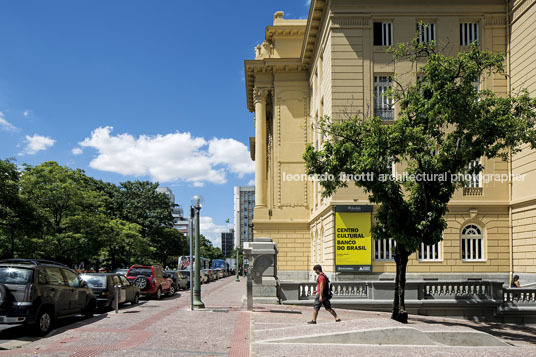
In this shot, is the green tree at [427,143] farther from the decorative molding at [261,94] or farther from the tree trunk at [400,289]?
the decorative molding at [261,94]

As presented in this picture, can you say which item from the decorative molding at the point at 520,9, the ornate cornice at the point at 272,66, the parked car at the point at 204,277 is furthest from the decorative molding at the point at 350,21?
the parked car at the point at 204,277

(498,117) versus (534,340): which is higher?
(498,117)

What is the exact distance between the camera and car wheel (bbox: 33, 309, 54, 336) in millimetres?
12867

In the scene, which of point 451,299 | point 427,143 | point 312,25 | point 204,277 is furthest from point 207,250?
point 427,143

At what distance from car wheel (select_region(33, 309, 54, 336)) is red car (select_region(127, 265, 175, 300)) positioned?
12.4m

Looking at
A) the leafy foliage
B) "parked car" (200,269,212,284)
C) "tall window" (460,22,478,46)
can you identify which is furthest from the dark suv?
"parked car" (200,269,212,284)

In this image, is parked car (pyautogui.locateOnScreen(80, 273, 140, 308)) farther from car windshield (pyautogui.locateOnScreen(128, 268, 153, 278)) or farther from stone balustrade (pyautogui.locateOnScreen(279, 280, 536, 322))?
stone balustrade (pyautogui.locateOnScreen(279, 280, 536, 322))

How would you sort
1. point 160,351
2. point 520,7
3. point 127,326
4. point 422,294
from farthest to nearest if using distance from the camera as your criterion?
point 520,7
point 422,294
point 127,326
point 160,351

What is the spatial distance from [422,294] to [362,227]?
823cm

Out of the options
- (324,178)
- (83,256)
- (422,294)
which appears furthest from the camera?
(83,256)

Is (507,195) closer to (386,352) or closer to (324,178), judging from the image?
(324,178)

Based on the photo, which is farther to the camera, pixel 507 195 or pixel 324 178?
pixel 507 195

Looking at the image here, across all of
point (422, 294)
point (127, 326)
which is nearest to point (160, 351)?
point (127, 326)

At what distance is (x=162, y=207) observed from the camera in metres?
70.6
